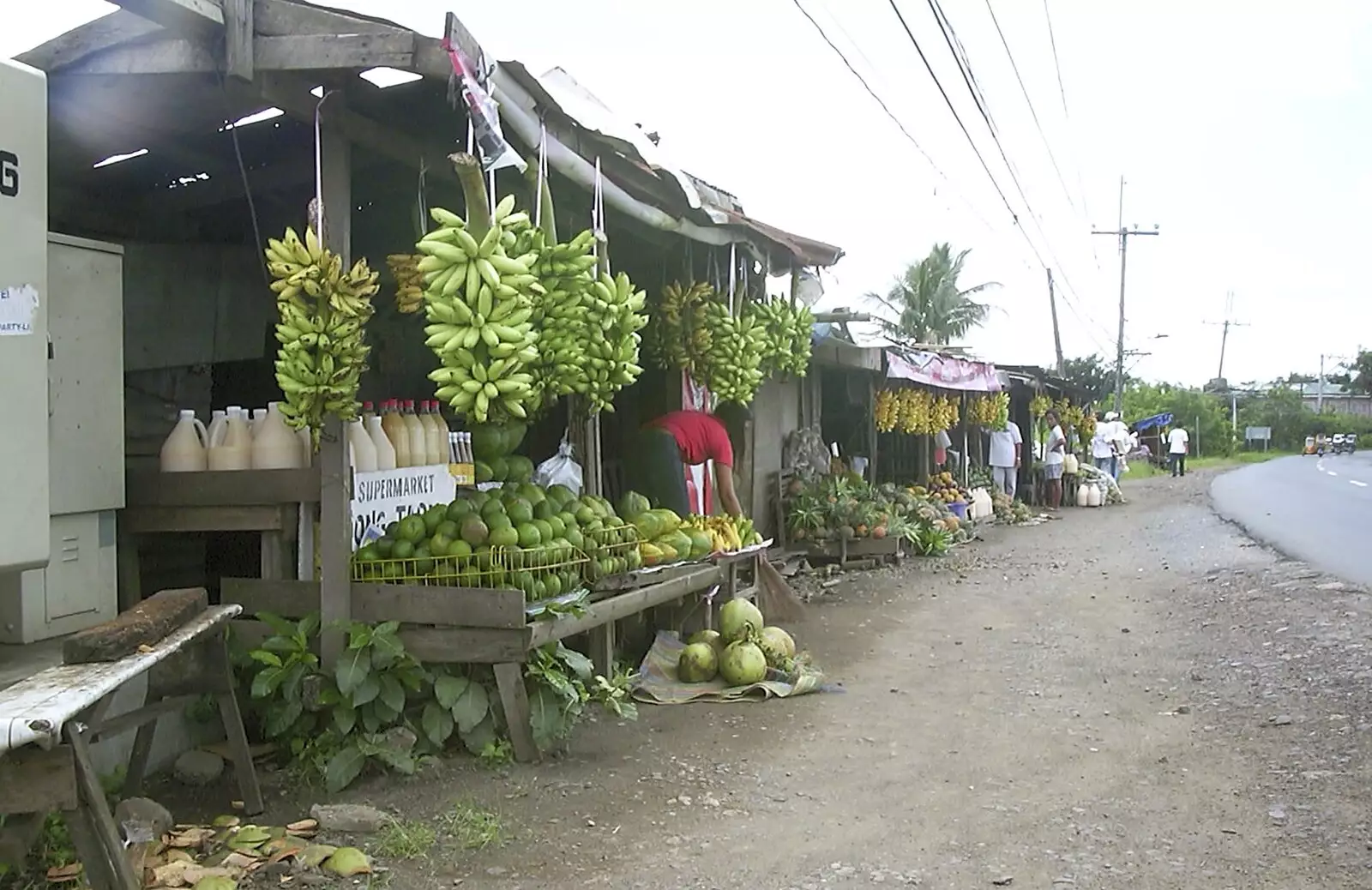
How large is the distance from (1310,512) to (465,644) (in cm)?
1884

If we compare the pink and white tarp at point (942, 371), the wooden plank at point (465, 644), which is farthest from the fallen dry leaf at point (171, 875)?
the pink and white tarp at point (942, 371)

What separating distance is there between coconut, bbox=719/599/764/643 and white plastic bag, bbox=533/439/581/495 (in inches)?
49.5

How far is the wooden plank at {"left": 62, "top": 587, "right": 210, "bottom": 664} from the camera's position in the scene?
3.17 m

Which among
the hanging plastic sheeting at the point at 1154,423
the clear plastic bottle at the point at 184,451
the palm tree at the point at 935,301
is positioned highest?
the palm tree at the point at 935,301

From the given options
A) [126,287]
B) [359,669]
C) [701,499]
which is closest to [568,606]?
[359,669]

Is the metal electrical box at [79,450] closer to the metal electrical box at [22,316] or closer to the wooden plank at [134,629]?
the wooden plank at [134,629]

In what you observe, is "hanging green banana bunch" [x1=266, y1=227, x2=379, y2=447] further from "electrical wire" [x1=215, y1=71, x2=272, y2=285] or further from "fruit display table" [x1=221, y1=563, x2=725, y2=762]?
"fruit display table" [x1=221, y1=563, x2=725, y2=762]

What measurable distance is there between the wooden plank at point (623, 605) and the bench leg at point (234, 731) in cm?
118

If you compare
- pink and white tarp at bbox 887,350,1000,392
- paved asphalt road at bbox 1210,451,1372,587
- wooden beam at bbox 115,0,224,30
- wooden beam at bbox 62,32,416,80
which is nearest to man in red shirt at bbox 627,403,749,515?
wooden beam at bbox 62,32,416,80

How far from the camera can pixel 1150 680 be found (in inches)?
284

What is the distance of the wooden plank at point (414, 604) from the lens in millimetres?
4867

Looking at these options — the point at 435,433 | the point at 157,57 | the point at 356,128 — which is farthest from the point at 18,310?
the point at 435,433

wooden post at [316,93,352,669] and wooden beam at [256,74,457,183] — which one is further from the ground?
wooden beam at [256,74,457,183]

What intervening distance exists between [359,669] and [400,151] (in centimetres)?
235
